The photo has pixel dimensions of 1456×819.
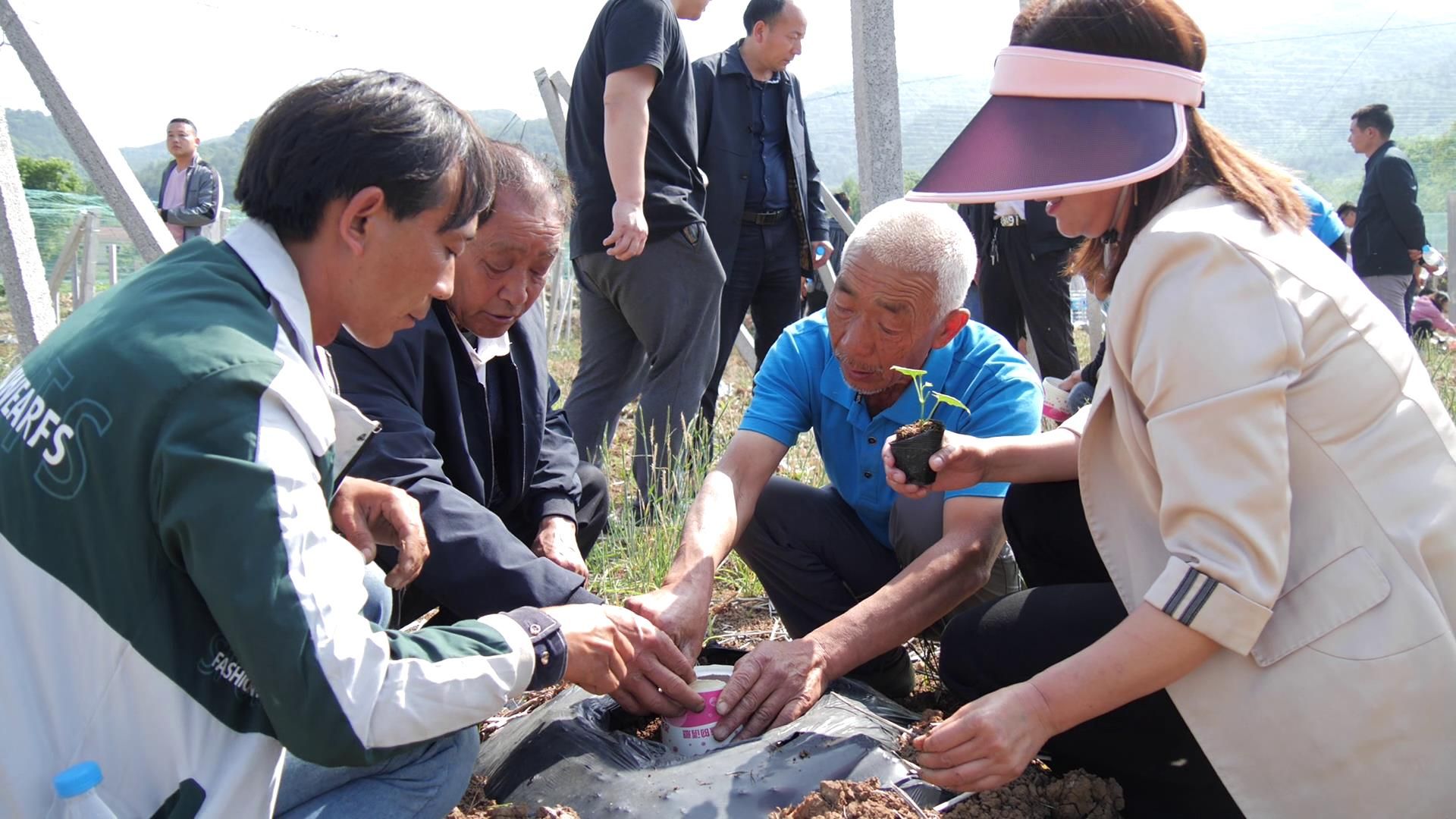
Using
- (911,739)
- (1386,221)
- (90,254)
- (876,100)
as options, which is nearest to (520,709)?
(911,739)

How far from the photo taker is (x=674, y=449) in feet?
14.6

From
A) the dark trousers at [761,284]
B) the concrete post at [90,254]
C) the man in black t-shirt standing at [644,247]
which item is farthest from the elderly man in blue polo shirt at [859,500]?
the concrete post at [90,254]

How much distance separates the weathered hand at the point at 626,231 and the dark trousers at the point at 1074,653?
2.03m

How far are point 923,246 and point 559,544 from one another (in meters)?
1.23

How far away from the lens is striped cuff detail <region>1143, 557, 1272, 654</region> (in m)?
1.76

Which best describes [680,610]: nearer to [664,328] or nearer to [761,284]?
[664,328]

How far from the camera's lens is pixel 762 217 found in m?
5.09

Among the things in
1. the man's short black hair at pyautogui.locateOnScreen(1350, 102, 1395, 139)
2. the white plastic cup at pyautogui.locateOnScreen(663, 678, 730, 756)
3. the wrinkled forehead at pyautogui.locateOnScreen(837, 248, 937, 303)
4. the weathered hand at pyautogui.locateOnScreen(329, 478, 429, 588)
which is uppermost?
the wrinkled forehead at pyautogui.locateOnScreen(837, 248, 937, 303)

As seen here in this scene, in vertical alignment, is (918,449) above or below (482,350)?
below

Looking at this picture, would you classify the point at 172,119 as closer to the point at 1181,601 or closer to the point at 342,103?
the point at 342,103

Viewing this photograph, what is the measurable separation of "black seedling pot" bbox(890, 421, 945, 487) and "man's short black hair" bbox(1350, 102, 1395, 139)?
934cm

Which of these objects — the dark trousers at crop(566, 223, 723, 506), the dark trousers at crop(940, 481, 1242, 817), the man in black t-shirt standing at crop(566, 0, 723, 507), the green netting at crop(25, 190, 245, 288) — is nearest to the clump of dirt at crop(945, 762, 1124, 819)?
the dark trousers at crop(940, 481, 1242, 817)

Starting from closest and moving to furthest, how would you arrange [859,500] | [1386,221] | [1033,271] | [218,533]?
1. [218,533]
2. [859,500]
3. [1033,271]
4. [1386,221]

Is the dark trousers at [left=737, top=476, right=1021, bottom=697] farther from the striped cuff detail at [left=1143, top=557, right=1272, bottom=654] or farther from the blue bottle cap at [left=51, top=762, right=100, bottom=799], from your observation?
the blue bottle cap at [left=51, top=762, right=100, bottom=799]
